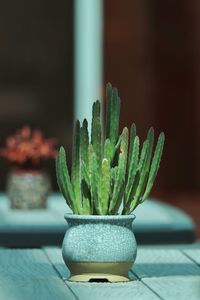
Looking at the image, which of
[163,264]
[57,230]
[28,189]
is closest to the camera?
[163,264]

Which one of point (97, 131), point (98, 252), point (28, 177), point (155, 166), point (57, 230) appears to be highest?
point (97, 131)

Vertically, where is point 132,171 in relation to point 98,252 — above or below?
above

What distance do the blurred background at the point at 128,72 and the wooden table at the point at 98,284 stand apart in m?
7.10

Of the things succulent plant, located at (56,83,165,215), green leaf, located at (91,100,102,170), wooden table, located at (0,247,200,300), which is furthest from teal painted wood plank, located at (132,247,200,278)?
green leaf, located at (91,100,102,170)

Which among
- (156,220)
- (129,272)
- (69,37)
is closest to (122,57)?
(69,37)

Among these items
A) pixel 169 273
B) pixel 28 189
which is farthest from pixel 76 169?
pixel 28 189

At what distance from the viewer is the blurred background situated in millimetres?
12562

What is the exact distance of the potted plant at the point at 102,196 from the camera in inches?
184

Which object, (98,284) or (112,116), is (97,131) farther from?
(98,284)

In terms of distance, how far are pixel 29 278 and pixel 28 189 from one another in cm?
394

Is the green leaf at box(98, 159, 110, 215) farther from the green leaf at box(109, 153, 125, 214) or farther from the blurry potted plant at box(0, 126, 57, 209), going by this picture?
the blurry potted plant at box(0, 126, 57, 209)

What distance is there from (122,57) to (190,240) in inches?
224

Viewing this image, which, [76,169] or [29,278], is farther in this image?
[76,169]

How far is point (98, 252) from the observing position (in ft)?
15.3
